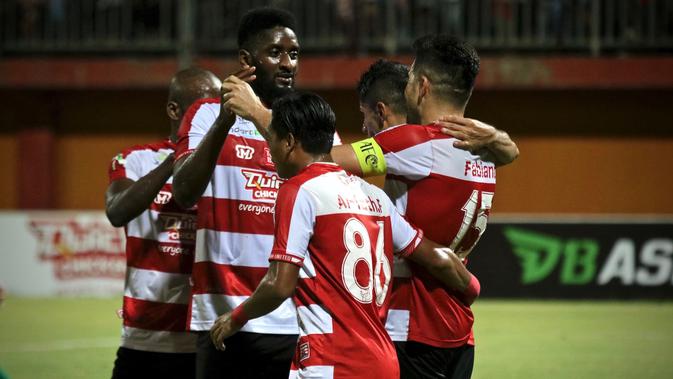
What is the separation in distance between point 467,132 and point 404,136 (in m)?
0.27

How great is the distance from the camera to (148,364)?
16.4ft

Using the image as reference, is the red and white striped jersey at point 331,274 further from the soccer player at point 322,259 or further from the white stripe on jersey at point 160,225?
the white stripe on jersey at point 160,225

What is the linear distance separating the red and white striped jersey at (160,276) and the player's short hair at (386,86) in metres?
1.22

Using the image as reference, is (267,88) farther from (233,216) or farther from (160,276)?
(160,276)

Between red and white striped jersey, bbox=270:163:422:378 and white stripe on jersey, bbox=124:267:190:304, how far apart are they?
158 cm

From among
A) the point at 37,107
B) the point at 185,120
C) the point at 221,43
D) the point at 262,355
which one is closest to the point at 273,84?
the point at 185,120

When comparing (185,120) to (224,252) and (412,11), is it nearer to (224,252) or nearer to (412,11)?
(224,252)

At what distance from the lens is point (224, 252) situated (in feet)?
14.2

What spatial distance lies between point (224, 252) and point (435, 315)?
95 centimetres

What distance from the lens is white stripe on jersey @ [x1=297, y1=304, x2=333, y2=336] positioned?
11.7 feet

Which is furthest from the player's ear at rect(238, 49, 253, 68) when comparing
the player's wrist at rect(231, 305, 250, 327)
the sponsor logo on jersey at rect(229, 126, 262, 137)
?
the player's wrist at rect(231, 305, 250, 327)

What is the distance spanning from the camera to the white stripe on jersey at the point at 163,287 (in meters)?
5.06

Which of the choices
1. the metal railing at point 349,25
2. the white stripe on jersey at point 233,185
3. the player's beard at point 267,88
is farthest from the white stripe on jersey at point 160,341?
the metal railing at point 349,25

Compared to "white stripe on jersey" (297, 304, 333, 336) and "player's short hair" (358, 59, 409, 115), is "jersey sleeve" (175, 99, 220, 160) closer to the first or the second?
"player's short hair" (358, 59, 409, 115)
